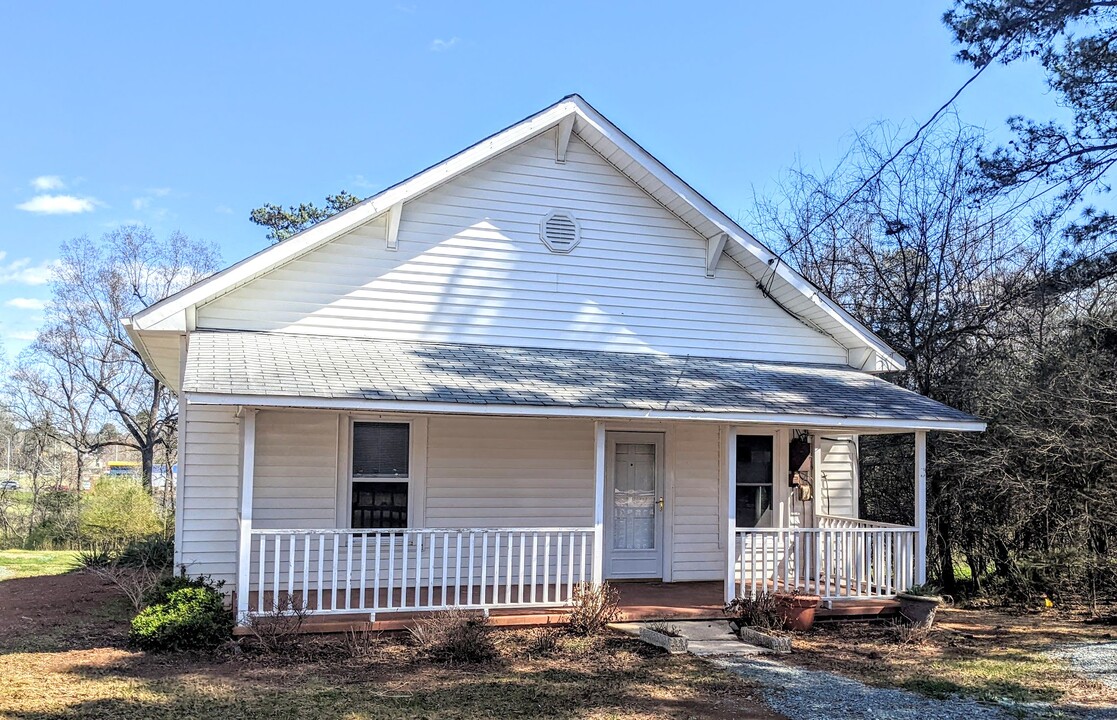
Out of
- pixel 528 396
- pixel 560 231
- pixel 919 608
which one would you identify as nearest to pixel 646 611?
pixel 528 396

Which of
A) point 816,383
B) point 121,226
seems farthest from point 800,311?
point 121,226

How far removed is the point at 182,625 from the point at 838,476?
8.98 metres

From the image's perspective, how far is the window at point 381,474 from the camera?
10.4m

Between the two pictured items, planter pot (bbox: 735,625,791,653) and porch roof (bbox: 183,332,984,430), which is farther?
planter pot (bbox: 735,625,791,653)

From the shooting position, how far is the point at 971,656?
28.3 feet

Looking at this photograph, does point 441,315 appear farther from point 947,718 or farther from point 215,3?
point 215,3

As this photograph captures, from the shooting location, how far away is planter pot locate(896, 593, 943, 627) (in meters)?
9.89

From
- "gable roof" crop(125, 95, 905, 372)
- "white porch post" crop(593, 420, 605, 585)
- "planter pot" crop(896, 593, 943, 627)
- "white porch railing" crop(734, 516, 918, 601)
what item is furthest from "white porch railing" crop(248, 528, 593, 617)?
"planter pot" crop(896, 593, 943, 627)

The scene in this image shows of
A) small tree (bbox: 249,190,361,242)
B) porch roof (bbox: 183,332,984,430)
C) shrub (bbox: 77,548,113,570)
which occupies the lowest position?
shrub (bbox: 77,548,113,570)

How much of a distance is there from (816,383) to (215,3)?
13486 millimetres

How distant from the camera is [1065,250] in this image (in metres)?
10.4

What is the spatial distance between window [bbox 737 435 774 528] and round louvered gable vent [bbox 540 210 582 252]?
361 cm

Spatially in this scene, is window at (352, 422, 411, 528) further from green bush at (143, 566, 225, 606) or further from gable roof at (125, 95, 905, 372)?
gable roof at (125, 95, 905, 372)

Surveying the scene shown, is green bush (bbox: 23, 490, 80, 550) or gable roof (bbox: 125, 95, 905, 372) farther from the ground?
gable roof (bbox: 125, 95, 905, 372)
